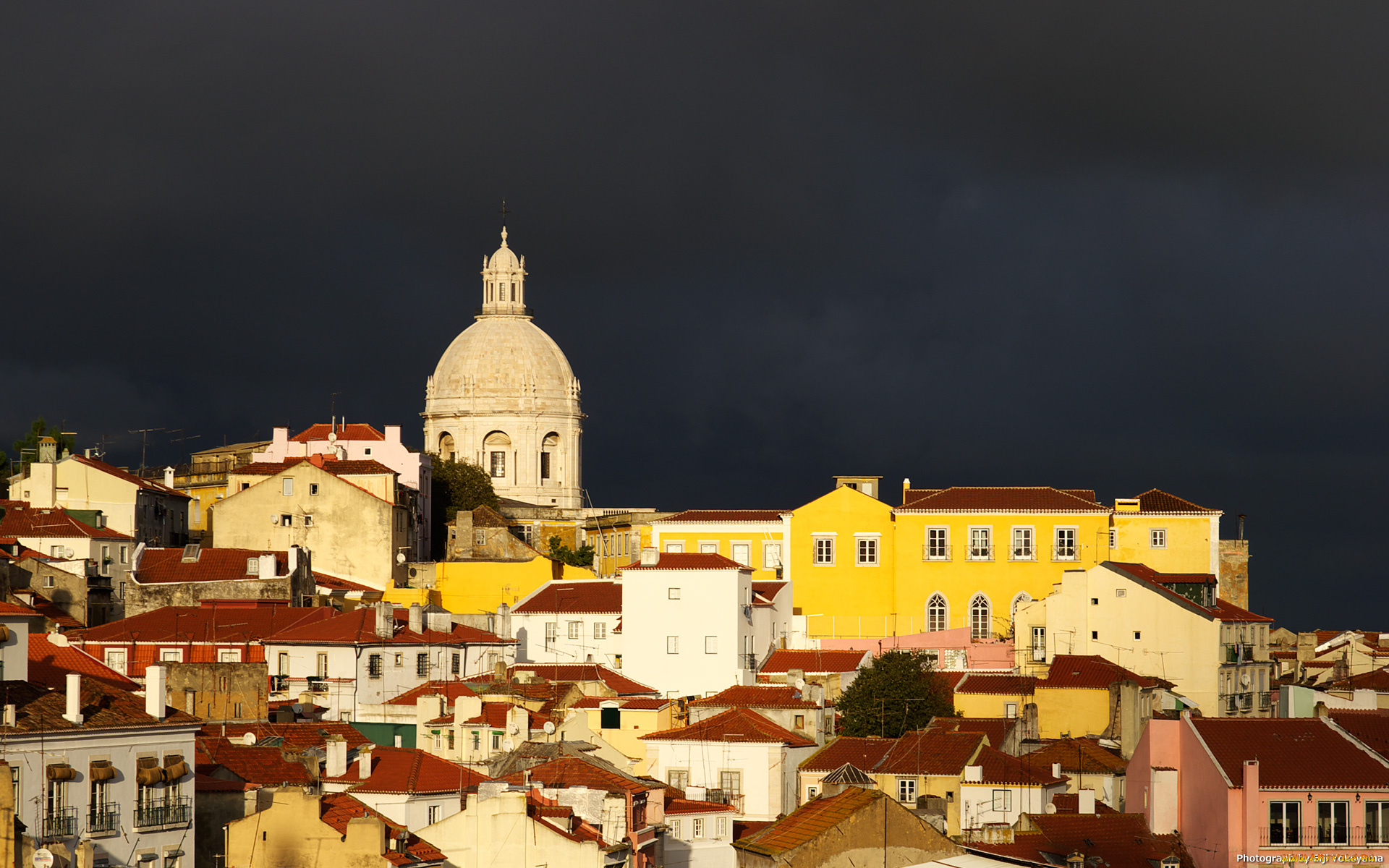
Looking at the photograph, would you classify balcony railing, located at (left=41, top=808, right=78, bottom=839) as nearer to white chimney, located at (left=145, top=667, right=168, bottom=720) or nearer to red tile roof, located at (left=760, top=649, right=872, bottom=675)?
white chimney, located at (left=145, top=667, right=168, bottom=720)

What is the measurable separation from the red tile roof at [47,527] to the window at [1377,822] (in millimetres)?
49442

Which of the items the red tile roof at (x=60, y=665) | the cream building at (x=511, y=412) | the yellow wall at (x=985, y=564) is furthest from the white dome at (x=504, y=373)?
the red tile roof at (x=60, y=665)

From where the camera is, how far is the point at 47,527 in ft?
248

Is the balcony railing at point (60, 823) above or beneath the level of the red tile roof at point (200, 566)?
beneath

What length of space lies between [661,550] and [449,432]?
128 feet

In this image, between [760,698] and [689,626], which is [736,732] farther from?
[689,626]

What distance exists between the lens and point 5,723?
3369cm

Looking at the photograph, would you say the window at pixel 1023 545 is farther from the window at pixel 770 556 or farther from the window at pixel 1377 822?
the window at pixel 1377 822

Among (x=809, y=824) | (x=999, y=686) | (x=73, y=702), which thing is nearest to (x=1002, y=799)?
(x=809, y=824)

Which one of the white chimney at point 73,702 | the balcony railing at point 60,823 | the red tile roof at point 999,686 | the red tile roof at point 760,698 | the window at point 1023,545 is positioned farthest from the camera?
the window at point 1023,545

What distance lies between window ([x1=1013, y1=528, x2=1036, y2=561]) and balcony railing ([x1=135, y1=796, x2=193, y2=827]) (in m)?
42.6

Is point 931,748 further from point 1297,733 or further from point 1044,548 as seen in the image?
point 1044,548

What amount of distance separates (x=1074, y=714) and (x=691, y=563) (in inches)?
563

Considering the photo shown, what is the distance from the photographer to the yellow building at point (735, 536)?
257ft
